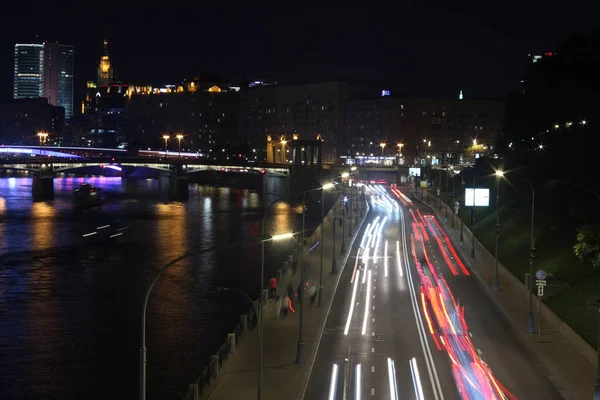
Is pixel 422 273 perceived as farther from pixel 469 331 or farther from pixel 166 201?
pixel 166 201

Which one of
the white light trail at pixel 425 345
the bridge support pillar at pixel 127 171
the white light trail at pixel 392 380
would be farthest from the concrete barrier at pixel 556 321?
the bridge support pillar at pixel 127 171

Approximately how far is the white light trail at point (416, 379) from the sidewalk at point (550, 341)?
13.7 ft

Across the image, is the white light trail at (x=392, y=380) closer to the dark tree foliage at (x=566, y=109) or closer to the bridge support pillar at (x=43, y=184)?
the dark tree foliage at (x=566, y=109)

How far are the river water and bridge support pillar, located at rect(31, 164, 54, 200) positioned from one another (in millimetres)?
17127

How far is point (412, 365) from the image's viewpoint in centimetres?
2653

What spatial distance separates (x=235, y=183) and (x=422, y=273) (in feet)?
369

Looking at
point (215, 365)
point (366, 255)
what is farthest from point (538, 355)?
point (366, 255)

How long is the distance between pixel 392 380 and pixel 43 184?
3694 inches

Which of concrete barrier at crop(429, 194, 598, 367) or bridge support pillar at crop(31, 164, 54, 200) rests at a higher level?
bridge support pillar at crop(31, 164, 54, 200)

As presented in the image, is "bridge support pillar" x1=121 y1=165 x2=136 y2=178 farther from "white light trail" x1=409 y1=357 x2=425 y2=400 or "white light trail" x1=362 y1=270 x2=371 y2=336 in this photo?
"white light trail" x1=409 y1=357 x2=425 y2=400

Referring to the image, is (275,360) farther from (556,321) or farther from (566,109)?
(566,109)

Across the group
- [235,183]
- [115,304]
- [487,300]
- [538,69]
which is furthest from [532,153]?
[235,183]

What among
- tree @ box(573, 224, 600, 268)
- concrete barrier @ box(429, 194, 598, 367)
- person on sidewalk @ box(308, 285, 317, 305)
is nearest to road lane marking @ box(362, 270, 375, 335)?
person on sidewalk @ box(308, 285, 317, 305)

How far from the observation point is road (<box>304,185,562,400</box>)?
79.2 ft
